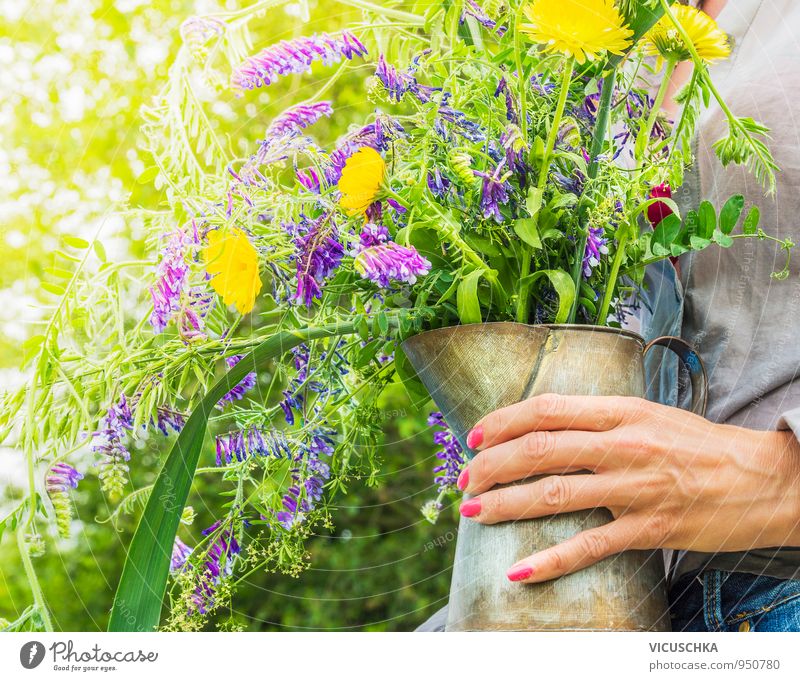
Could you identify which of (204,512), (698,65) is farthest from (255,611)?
(698,65)

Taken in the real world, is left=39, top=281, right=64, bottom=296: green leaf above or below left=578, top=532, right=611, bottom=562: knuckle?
above

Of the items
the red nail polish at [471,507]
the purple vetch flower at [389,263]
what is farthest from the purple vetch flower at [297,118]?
the red nail polish at [471,507]

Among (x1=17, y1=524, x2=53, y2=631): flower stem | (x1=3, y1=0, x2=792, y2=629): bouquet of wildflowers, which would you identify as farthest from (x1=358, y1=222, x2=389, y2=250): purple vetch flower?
(x1=17, y1=524, x2=53, y2=631): flower stem

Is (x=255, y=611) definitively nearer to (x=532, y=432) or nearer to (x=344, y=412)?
(x=344, y=412)

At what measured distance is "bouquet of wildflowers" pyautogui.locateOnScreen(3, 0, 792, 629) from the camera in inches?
13.7

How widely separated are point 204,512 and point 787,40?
2.00 ft

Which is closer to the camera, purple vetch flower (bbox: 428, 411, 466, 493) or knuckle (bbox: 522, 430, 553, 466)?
knuckle (bbox: 522, 430, 553, 466)

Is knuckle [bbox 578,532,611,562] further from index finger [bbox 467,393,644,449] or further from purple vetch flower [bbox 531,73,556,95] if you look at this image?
purple vetch flower [bbox 531,73,556,95]

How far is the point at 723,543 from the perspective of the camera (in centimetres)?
39

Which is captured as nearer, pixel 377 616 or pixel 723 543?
pixel 723 543

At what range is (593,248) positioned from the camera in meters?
0.36

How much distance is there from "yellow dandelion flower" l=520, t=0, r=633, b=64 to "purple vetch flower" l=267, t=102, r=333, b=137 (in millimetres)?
118

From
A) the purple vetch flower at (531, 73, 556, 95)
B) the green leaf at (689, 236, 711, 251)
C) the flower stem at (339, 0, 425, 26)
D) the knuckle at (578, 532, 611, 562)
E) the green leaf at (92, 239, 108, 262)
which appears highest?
the flower stem at (339, 0, 425, 26)

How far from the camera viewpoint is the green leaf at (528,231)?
334mm
